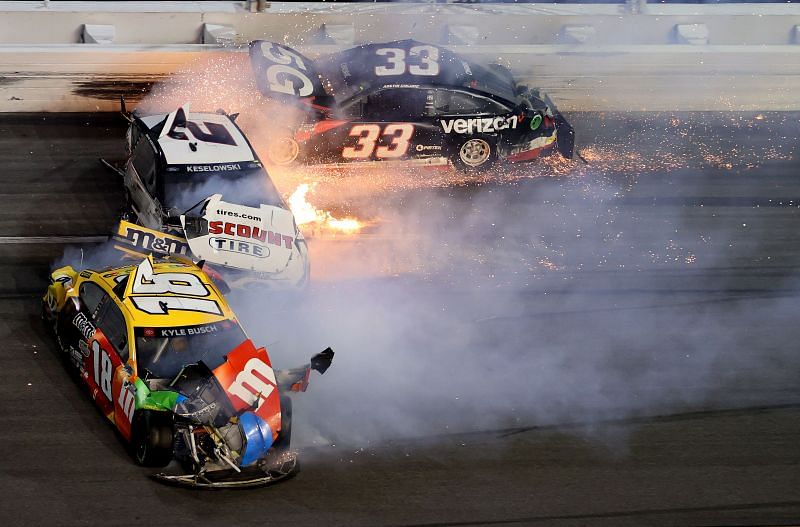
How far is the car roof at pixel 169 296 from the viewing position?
29.5 ft

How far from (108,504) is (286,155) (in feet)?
21.6

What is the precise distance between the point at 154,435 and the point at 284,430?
100 centimetres

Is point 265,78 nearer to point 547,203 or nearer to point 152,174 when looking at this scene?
point 152,174

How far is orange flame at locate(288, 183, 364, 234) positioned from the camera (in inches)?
512

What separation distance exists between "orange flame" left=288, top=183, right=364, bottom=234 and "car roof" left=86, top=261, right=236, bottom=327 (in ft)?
9.96

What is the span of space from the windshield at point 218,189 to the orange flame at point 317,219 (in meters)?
1.27

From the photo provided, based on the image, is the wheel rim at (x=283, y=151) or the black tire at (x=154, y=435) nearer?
the black tire at (x=154, y=435)

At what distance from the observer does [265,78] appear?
44.8ft

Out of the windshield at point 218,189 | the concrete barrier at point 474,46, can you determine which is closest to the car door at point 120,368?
the windshield at point 218,189

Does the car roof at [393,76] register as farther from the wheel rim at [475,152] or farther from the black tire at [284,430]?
the black tire at [284,430]

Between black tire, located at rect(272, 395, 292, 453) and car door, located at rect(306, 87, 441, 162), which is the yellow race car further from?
car door, located at rect(306, 87, 441, 162)

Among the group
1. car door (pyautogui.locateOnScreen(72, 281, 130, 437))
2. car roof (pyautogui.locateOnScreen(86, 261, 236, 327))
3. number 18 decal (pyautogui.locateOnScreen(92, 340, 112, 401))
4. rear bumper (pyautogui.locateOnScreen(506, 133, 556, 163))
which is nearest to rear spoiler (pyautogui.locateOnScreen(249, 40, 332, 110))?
rear bumper (pyautogui.locateOnScreen(506, 133, 556, 163))

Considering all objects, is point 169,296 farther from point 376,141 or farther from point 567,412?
point 376,141

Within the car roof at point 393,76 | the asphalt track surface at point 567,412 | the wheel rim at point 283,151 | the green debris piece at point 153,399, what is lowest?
the asphalt track surface at point 567,412
